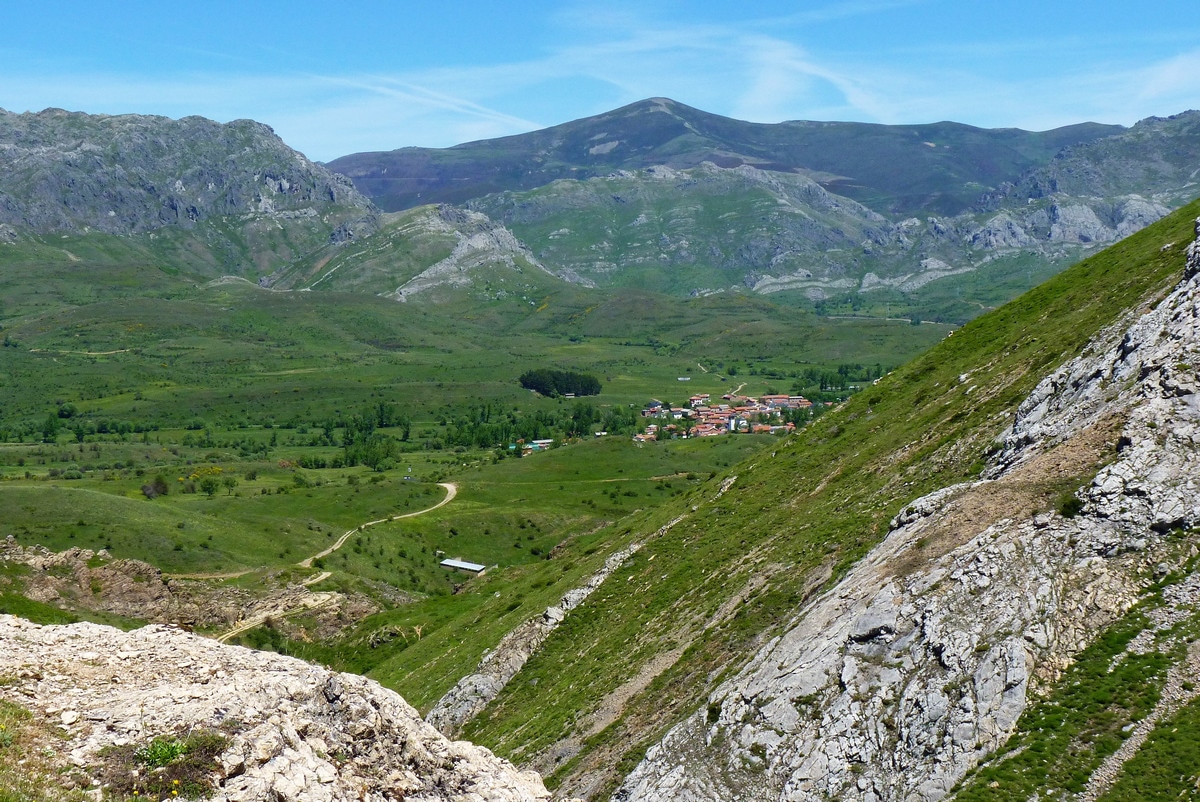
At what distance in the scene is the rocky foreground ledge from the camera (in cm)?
2497

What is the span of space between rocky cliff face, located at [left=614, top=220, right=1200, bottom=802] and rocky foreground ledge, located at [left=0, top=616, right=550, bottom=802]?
12.2m

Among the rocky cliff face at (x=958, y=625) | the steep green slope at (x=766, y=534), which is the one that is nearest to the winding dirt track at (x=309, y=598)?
the steep green slope at (x=766, y=534)

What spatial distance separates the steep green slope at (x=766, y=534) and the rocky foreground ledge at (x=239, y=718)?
18.8m

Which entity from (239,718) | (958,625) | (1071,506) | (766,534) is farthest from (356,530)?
(239,718)

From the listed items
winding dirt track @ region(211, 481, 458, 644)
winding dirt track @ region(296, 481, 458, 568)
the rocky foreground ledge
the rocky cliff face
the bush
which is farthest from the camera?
winding dirt track @ region(296, 481, 458, 568)

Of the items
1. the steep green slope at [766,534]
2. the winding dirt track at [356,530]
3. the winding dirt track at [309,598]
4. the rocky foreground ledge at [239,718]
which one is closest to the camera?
the rocky foreground ledge at [239,718]

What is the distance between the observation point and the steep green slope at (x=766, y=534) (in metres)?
53.9

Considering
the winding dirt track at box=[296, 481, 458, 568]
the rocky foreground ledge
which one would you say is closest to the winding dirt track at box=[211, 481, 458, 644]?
the winding dirt track at box=[296, 481, 458, 568]

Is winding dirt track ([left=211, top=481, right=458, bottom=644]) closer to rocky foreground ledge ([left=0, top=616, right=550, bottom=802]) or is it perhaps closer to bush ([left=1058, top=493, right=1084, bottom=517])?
rocky foreground ledge ([left=0, top=616, right=550, bottom=802])

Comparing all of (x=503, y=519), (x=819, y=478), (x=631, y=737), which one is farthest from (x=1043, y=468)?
(x=503, y=519)

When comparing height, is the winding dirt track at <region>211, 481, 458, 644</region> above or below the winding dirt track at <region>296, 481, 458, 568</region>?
above

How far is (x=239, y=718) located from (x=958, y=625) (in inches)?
1082

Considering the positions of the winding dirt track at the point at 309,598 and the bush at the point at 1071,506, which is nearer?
the bush at the point at 1071,506

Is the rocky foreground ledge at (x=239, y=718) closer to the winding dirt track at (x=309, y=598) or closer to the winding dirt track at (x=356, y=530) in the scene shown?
the winding dirt track at (x=309, y=598)
